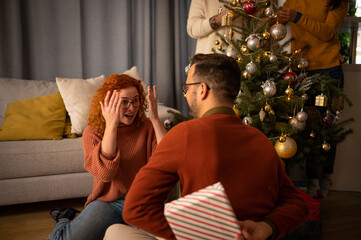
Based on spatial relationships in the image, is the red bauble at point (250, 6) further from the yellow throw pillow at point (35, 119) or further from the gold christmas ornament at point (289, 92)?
the yellow throw pillow at point (35, 119)

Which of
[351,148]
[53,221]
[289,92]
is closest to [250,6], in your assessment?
[289,92]

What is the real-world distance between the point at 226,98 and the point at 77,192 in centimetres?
172

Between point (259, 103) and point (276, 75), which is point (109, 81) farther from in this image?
point (276, 75)

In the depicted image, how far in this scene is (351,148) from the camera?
8.86ft

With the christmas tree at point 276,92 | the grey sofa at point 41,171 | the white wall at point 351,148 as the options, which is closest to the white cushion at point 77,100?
the grey sofa at point 41,171

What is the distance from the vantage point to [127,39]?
134 inches

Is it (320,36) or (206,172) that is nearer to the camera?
(206,172)

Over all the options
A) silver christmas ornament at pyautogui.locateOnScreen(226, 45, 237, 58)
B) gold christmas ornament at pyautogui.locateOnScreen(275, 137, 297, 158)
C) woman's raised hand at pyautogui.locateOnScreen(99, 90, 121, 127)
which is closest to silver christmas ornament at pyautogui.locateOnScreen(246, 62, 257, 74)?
silver christmas ornament at pyautogui.locateOnScreen(226, 45, 237, 58)

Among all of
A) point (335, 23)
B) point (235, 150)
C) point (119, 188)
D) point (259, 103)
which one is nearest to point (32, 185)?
point (119, 188)

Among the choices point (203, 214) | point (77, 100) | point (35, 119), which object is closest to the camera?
point (203, 214)

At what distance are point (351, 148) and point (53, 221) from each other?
2.60 metres

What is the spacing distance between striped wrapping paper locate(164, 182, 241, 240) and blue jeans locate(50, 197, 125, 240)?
2.82 feet

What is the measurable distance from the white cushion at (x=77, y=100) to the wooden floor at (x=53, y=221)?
64 centimetres

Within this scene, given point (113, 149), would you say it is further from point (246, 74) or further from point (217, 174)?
point (246, 74)
